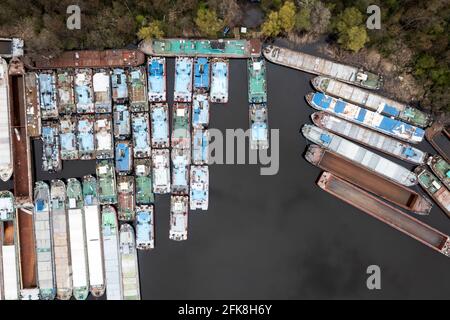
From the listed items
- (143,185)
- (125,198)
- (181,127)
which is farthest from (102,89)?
(125,198)

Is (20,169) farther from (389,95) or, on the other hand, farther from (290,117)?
(389,95)

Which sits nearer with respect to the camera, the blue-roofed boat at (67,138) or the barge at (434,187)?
the blue-roofed boat at (67,138)

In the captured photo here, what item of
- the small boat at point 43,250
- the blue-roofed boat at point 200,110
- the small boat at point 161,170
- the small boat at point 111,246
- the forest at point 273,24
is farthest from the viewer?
the blue-roofed boat at point 200,110

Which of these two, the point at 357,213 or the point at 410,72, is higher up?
the point at 410,72

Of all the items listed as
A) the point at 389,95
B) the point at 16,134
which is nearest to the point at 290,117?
the point at 389,95

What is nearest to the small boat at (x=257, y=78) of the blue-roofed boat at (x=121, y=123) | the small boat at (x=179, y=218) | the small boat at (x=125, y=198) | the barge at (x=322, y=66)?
the barge at (x=322, y=66)

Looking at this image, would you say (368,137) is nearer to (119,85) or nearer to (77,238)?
(119,85)

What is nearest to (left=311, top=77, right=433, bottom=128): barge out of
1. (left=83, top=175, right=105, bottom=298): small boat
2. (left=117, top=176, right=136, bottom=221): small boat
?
(left=117, top=176, right=136, bottom=221): small boat

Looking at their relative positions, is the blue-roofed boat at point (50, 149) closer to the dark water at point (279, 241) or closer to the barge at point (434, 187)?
the dark water at point (279, 241)
